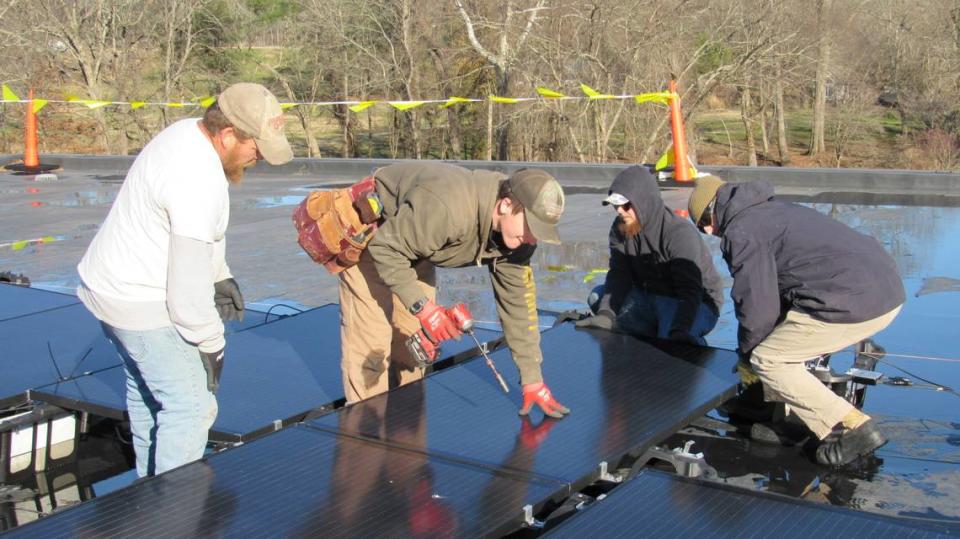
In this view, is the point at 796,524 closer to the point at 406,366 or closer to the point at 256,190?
the point at 406,366

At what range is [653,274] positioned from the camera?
17.4ft

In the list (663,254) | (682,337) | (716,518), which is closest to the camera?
(716,518)

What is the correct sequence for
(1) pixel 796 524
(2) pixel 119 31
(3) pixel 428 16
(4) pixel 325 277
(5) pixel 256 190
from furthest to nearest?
(2) pixel 119 31, (3) pixel 428 16, (5) pixel 256 190, (4) pixel 325 277, (1) pixel 796 524

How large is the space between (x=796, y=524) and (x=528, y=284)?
1704 millimetres

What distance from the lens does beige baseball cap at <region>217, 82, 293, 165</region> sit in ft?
10.5

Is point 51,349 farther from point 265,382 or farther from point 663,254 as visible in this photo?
point 663,254

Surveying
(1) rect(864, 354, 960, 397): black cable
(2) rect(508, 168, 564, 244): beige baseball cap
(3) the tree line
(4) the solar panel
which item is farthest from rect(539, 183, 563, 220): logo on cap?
(3) the tree line

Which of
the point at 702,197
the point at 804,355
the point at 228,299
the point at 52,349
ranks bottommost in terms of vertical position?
the point at 52,349

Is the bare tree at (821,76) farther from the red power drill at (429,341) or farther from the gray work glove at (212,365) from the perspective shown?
the gray work glove at (212,365)

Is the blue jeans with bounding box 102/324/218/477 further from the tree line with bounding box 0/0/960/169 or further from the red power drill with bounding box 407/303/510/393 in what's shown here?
the tree line with bounding box 0/0/960/169

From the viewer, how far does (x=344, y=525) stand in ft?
9.16

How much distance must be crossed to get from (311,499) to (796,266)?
2.28 m

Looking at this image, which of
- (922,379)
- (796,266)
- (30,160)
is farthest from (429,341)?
(30,160)

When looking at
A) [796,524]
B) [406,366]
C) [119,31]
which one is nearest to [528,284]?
[406,366]
